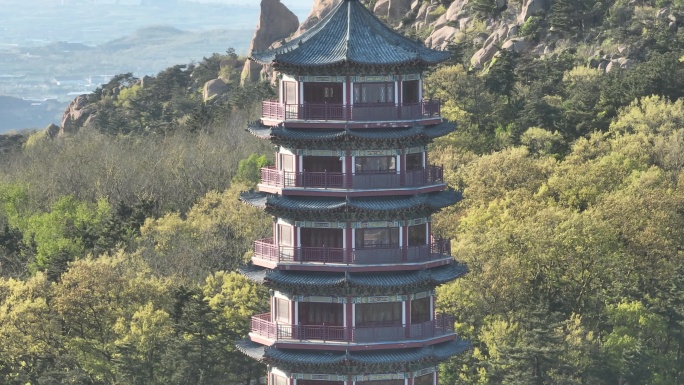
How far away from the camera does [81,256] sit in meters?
145

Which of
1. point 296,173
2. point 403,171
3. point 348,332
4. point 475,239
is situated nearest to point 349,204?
point 296,173

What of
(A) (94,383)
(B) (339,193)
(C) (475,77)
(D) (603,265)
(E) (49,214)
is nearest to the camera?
(B) (339,193)

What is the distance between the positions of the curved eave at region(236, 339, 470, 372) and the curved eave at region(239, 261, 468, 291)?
3132mm

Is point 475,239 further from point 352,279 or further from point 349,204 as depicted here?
point 349,204

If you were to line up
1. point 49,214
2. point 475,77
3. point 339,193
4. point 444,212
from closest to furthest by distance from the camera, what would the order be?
point 339,193, point 444,212, point 49,214, point 475,77

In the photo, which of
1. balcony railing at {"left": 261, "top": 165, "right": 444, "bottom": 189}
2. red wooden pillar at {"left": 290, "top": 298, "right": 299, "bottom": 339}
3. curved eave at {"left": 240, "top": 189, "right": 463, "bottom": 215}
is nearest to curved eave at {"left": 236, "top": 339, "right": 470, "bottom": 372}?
red wooden pillar at {"left": 290, "top": 298, "right": 299, "bottom": 339}

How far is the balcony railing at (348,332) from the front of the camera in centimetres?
8994

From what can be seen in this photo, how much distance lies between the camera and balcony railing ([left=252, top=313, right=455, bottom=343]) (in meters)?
89.9

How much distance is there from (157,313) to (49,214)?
4283 centimetres

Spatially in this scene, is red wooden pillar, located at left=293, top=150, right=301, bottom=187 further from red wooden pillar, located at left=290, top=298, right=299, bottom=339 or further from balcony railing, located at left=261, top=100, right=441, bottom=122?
red wooden pillar, located at left=290, top=298, right=299, bottom=339

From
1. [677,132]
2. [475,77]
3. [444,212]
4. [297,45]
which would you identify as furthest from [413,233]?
[475,77]

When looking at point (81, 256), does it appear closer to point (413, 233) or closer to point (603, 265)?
point (603, 265)

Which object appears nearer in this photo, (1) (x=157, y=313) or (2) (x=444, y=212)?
(1) (x=157, y=313)

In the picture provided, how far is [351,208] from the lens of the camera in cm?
8844
